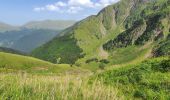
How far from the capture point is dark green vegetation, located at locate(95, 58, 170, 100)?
14.7 metres

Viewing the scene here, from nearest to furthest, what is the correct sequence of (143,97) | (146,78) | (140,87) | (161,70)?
(143,97), (140,87), (146,78), (161,70)

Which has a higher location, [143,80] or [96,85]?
[143,80]

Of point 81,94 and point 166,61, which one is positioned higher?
point 166,61

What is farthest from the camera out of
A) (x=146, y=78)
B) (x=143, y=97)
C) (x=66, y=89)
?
(x=146, y=78)

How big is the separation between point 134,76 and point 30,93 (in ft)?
30.2

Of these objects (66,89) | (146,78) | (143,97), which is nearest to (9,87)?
(66,89)

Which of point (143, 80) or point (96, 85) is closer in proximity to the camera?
point (96, 85)

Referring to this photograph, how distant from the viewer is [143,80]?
672 inches

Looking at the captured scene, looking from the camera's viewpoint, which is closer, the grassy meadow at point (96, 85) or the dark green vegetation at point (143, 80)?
the grassy meadow at point (96, 85)

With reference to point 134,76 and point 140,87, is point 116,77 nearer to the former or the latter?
point 134,76

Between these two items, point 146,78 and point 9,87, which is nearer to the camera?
point 9,87

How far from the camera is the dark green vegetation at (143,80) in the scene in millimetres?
14734

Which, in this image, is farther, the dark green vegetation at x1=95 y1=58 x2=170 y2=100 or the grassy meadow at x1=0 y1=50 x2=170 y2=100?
the dark green vegetation at x1=95 y1=58 x2=170 y2=100

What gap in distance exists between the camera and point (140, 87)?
16.3 meters
